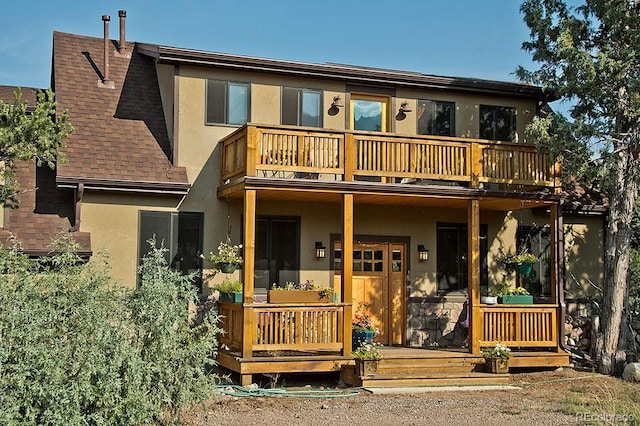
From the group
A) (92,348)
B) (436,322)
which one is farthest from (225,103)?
(92,348)

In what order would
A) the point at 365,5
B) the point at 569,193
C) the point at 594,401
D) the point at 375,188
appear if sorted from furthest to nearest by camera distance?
the point at 569,193
the point at 365,5
the point at 375,188
the point at 594,401

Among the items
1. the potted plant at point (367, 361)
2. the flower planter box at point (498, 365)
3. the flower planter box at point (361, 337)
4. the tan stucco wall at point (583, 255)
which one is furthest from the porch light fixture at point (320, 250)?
the tan stucco wall at point (583, 255)

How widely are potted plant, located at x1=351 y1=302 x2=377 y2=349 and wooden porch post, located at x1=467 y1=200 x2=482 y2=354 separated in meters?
1.90

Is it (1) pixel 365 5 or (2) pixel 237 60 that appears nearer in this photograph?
(2) pixel 237 60

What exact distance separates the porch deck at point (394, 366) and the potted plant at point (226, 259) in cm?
156

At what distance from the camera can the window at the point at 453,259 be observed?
662 inches

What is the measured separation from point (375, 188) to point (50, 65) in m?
9.42

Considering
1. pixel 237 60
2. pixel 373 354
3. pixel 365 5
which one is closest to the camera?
pixel 373 354

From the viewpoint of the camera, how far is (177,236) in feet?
49.2

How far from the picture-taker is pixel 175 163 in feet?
49.8

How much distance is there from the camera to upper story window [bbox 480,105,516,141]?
17.5 metres

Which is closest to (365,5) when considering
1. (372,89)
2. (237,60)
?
(372,89)

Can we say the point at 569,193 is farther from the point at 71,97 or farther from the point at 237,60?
the point at 71,97

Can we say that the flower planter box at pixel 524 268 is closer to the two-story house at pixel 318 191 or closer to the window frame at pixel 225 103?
the two-story house at pixel 318 191
